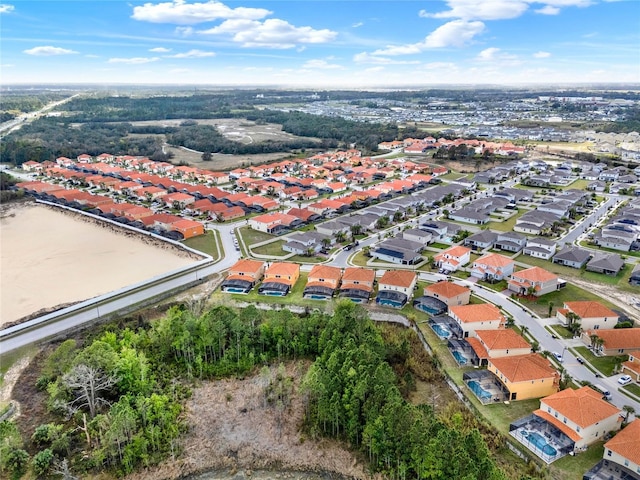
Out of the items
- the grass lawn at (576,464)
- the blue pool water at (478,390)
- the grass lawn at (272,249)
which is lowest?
the grass lawn at (272,249)

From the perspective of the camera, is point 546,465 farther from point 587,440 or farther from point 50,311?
point 50,311

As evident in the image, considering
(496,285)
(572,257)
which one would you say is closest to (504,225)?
(572,257)

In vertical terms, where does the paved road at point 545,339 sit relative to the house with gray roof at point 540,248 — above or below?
below

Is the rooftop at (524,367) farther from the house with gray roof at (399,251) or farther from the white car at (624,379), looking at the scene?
the house with gray roof at (399,251)

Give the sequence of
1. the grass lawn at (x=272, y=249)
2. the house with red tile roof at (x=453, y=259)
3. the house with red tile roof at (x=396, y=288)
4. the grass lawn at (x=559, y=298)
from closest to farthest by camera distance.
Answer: the grass lawn at (x=559, y=298) < the house with red tile roof at (x=396, y=288) < the house with red tile roof at (x=453, y=259) < the grass lawn at (x=272, y=249)

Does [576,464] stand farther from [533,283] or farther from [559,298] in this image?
[559,298]

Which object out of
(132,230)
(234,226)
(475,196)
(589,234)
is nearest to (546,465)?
(589,234)

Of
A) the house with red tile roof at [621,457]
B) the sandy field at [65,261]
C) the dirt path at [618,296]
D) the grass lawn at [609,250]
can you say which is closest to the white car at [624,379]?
the house with red tile roof at [621,457]

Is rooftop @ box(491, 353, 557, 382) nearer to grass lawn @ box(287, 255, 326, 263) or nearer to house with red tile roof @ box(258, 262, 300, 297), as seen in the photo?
house with red tile roof @ box(258, 262, 300, 297)
